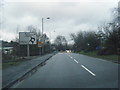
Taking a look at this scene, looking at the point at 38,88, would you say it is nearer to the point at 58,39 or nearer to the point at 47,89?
the point at 47,89

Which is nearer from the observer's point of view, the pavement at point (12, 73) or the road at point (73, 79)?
the road at point (73, 79)

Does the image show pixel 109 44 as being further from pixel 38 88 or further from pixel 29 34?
pixel 38 88

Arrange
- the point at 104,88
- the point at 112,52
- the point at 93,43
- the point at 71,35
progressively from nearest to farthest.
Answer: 1. the point at 104,88
2. the point at 112,52
3. the point at 93,43
4. the point at 71,35

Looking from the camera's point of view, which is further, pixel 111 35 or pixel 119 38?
pixel 111 35

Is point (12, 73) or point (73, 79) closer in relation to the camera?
point (73, 79)

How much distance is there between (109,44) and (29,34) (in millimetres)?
18429

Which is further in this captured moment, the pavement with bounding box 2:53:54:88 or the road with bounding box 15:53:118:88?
the pavement with bounding box 2:53:54:88

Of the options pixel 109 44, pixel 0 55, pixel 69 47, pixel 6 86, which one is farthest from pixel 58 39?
pixel 6 86

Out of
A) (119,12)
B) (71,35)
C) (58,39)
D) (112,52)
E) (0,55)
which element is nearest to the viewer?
(0,55)

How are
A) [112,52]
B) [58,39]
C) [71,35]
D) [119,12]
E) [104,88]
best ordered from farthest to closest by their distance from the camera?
[58,39] < [71,35] < [112,52] < [119,12] < [104,88]

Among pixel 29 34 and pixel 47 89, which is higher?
pixel 29 34

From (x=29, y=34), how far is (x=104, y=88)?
37.1m

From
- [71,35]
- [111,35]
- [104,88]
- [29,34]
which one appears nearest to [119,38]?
[111,35]

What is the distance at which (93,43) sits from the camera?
83000 millimetres
